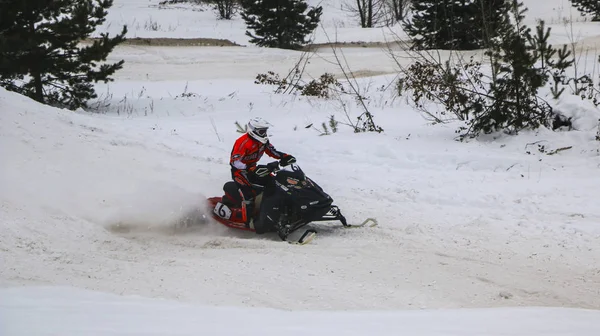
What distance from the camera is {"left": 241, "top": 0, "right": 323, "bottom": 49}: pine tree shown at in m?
30.8

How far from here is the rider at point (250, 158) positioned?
8719 millimetres

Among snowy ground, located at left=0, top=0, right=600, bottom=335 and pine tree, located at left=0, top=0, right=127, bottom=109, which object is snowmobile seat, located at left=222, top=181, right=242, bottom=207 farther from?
pine tree, located at left=0, top=0, right=127, bottom=109

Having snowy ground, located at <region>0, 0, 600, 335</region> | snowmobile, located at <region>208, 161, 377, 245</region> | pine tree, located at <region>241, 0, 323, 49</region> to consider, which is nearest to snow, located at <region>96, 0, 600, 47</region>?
pine tree, located at <region>241, 0, 323, 49</region>

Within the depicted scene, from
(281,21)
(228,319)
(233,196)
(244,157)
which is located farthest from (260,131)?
(281,21)

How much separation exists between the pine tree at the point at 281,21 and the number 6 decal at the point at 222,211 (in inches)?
906

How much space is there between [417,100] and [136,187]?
9.30 metres

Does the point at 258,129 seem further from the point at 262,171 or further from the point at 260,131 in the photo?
the point at 262,171

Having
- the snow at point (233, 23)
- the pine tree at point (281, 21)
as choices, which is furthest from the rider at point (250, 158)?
the pine tree at point (281, 21)

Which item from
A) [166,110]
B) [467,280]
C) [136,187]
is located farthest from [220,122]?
[467,280]

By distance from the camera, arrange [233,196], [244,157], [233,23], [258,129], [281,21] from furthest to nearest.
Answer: [233,23] → [281,21] → [233,196] → [244,157] → [258,129]

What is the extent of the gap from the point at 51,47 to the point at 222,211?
10.9m

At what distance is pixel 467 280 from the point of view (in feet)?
22.4

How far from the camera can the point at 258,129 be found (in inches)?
342

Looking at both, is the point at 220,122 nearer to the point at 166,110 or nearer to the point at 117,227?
the point at 166,110
